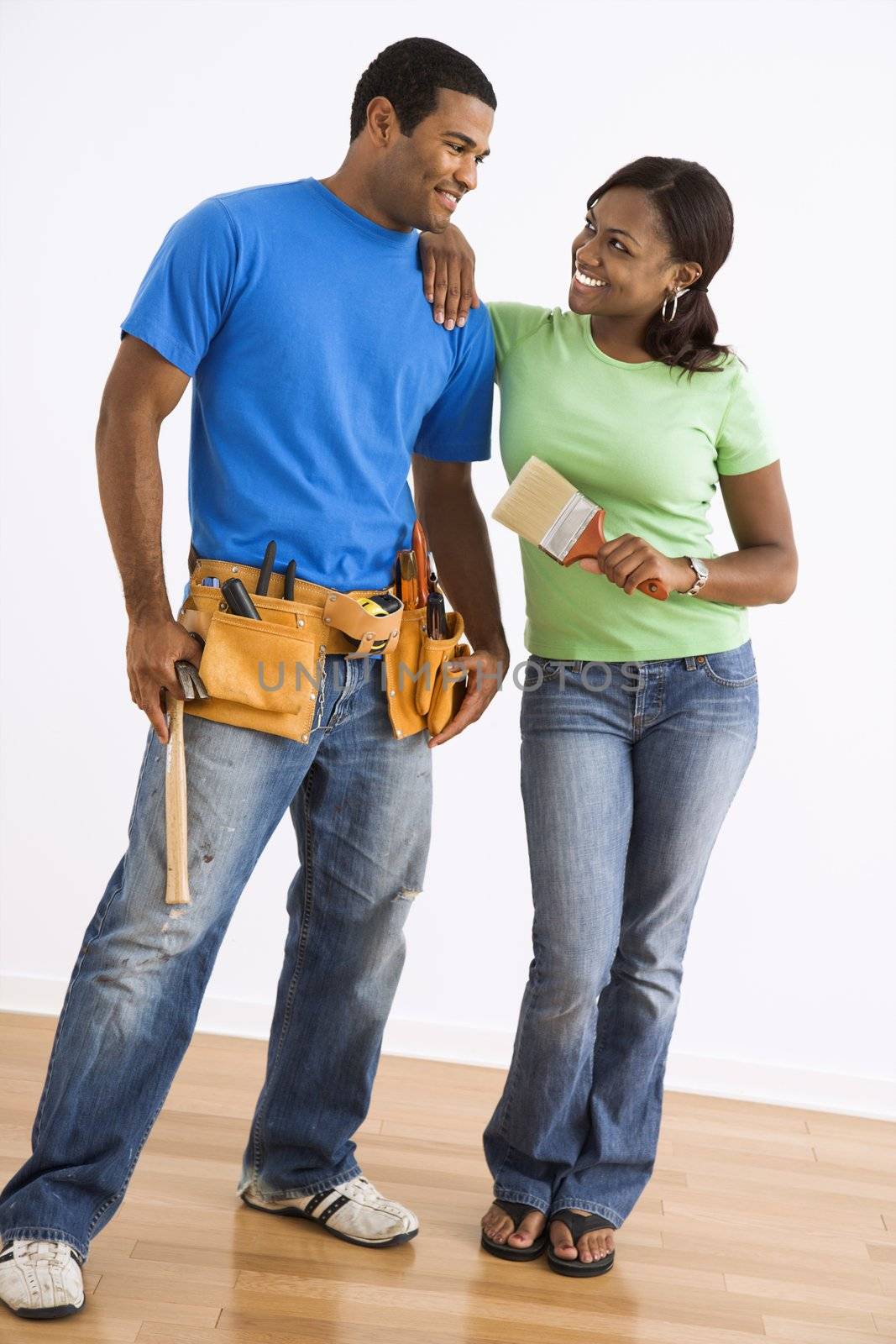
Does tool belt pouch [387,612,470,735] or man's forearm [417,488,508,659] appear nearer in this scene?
tool belt pouch [387,612,470,735]

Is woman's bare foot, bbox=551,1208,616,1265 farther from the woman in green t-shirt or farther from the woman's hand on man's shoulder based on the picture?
the woman's hand on man's shoulder

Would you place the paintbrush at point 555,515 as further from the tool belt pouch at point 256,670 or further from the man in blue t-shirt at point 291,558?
the tool belt pouch at point 256,670

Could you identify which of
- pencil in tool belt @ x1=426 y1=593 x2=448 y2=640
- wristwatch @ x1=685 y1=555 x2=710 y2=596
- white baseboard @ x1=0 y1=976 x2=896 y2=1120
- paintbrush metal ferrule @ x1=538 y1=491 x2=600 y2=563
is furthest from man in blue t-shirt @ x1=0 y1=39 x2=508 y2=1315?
white baseboard @ x1=0 y1=976 x2=896 y2=1120

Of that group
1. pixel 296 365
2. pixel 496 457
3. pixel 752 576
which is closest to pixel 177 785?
pixel 296 365

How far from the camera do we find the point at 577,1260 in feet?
7.18

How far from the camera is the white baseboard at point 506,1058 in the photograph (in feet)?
10.6

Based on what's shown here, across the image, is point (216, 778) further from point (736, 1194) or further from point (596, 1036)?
point (736, 1194)

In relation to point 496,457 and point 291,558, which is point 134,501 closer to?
point 291,558

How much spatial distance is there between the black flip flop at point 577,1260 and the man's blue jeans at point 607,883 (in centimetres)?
2

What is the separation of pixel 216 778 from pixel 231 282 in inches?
28.7

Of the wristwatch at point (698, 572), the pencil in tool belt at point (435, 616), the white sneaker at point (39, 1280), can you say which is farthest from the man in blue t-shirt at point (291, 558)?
the wristwatch at point (698, 572)

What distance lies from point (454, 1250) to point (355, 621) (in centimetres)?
112

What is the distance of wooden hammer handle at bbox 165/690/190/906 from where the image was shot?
6.09ft

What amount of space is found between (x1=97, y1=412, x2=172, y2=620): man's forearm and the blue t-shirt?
0.11 m
